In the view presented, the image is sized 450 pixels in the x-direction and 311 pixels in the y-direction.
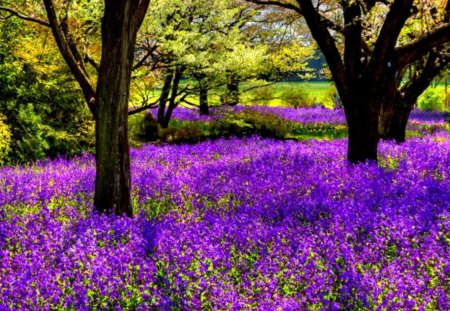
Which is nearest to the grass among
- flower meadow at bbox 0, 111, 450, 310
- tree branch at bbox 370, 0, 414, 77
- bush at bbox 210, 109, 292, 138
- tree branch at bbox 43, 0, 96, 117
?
bush at bbox 210, 109, 292, 138

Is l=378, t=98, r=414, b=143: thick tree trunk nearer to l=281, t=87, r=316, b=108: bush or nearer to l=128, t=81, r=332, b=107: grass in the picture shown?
l=128, t=81, r=332, b=107: grass

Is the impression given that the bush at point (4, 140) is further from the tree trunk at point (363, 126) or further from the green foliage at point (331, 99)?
the green foliage at point (331, 99)

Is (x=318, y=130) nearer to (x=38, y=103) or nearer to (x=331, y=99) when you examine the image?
(x=38, y=103)

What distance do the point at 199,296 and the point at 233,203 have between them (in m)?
2.84

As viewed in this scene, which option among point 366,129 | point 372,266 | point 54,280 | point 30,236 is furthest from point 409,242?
point 366,129

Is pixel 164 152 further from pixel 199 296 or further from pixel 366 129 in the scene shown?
pixel 199 296

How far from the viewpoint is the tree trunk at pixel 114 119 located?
610 cm

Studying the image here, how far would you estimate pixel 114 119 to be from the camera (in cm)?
626

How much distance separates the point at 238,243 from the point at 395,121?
1139 centimetres

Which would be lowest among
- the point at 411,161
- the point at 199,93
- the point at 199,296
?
the point at 199,296

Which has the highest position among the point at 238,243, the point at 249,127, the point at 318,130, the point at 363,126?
the point at 363,126

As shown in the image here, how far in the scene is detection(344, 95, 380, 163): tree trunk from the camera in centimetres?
954

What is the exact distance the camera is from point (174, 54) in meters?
14.9

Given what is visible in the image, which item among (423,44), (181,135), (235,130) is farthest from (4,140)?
(235,130)
